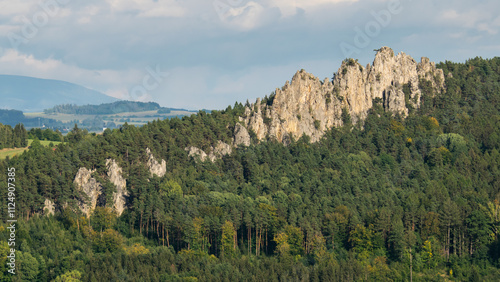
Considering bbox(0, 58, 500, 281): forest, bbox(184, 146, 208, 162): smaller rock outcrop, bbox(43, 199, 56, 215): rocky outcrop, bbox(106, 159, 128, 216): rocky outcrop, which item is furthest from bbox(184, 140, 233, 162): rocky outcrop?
bbox(43, 199, 56, 215): rocky outcrop

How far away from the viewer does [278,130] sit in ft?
654

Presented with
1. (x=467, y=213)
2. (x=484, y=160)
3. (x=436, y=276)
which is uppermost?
(x=484, y=160)

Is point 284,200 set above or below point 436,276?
above

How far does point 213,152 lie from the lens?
184375mm

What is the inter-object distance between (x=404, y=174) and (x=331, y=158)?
19.4 meters

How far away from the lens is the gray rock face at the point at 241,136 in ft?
626

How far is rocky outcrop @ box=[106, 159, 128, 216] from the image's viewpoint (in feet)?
509

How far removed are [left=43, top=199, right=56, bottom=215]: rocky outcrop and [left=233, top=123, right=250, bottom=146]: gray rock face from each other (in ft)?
186

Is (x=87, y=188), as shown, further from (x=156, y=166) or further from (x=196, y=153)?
(x=196, y=153)

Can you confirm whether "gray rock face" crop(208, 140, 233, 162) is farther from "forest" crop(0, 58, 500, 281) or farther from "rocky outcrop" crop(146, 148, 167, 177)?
"rocky outcrop" crop(146, 148, 167, 177)

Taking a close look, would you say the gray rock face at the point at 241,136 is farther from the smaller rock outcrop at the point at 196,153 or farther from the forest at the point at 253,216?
the smaller rock outcrop at the point at 196,153

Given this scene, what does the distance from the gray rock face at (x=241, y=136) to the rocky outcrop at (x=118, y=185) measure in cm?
3996

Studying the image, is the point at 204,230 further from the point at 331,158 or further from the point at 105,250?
the point at 331,158

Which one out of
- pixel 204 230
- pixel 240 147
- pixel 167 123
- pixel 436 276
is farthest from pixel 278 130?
pixel 436 276
